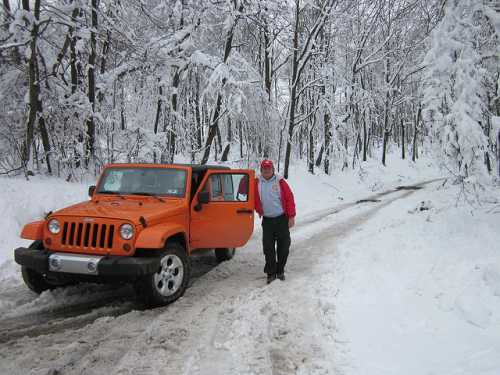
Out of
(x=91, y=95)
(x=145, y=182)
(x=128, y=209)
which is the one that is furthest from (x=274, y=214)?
(x=91, y=95)

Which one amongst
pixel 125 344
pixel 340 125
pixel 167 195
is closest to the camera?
pixel 125 344

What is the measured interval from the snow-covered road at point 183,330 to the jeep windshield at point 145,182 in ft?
4.85

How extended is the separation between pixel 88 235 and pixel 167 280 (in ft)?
3.76

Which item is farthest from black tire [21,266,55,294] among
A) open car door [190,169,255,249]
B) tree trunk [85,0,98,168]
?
tree trunk [85,0,98,168]

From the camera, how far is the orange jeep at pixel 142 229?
4543 mm

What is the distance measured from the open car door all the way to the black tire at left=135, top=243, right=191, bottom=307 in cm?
72

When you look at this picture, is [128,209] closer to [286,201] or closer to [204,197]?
[204,197]

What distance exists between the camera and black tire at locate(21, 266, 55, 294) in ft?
16.8

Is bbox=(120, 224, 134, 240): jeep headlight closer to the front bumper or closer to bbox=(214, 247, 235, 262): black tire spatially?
the front bumper

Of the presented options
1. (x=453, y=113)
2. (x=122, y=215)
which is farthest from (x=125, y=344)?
(x=453, y=113)

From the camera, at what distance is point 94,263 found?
14.3 feet

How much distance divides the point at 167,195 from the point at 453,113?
5.46m

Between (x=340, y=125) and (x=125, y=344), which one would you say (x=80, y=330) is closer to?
(x=125, y=344)

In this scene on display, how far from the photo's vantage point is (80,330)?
4160 mm
